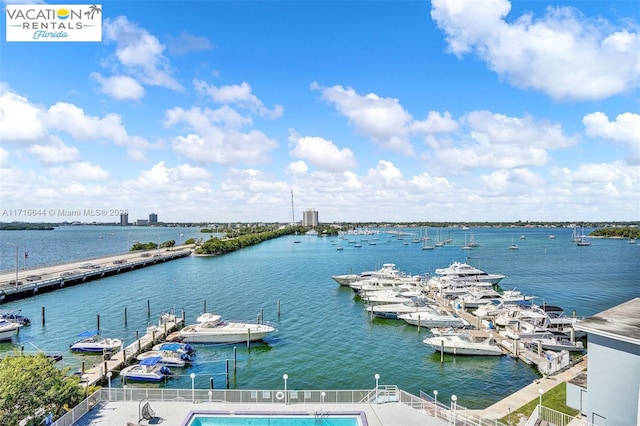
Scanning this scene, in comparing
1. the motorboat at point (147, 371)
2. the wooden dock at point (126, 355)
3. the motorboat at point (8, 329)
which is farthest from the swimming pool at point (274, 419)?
the motorboat at point (8, 329)

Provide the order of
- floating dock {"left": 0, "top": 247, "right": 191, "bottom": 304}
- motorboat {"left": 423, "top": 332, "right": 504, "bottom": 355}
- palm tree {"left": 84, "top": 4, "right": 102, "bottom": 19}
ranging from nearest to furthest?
1. palm tree {"left": 84, "top": 4, "right": 102, "bottom": 19}
2. motorboat {"left": 423, "top": 332, "right": 504, "bottom": 355}
3. floating dock {"left": 0, "top": 247, "right": 191, "bottom": 304}

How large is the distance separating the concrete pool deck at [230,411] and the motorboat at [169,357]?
1471cm

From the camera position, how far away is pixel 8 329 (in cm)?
4384

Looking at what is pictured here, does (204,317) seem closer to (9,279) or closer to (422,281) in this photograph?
(422,281)

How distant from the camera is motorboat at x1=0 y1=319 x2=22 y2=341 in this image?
4338cm

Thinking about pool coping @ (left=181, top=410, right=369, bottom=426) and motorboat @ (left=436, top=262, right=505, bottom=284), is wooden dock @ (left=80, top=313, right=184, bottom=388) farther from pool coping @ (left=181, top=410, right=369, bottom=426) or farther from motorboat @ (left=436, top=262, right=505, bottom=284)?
motorboat @ (left=436, top=262, right=505, bottom=284)

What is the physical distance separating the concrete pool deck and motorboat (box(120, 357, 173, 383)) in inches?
463

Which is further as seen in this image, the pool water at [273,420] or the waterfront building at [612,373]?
the pool water at [273,420]

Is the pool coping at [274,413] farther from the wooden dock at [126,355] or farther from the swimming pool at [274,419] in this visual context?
the wooden dock at [126,355]

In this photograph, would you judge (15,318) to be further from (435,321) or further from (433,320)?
(435,321)

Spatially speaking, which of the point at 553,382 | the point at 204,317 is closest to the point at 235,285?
the point at 204,317

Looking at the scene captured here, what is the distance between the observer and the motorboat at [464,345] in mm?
38031

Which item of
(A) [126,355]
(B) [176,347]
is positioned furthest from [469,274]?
(A) [126,355]

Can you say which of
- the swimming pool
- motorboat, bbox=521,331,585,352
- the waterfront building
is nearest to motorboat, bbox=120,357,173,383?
the swimming pool
